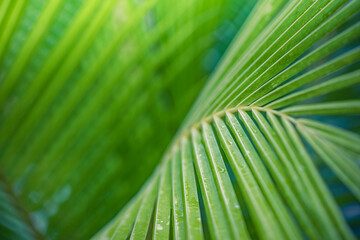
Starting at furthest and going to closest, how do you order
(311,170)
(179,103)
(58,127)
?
(179,103), (58,127), (311,170)

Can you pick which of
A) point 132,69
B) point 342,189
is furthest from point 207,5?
point 342,189

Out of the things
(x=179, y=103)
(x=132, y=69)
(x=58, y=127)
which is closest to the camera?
(x=58, y=127)

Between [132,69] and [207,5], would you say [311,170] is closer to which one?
[132,69]

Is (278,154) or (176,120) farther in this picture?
(176,120)

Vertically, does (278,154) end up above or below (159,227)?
above

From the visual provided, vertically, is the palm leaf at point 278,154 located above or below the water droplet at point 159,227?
above

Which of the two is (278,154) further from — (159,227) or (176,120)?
(176,120)

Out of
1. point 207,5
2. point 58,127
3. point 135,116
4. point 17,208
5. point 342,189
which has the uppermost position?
point 207,5

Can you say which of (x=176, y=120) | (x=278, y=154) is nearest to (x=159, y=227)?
(x=278, y=154)
